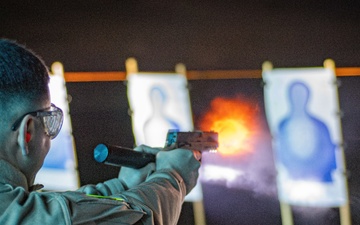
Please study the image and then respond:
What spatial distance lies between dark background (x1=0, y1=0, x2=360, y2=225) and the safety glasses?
4.85 feet

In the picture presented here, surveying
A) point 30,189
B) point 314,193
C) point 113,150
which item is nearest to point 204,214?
point 314,193

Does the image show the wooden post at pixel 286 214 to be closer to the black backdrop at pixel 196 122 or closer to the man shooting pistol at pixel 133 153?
the black backdrop at pixel 196 122

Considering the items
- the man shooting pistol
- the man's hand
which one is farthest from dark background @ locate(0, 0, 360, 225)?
the man's hand

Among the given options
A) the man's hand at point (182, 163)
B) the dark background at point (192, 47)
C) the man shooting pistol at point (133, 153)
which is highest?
the dark background at point (192, 47)

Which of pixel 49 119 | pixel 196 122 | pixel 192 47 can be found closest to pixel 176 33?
pixel 192 47

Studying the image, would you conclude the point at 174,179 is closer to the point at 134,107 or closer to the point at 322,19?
the point at 134,107

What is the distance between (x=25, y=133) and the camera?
0.85 meters

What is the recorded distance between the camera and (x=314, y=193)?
2.42 m

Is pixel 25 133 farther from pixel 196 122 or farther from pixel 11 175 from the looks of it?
pixel 196 122

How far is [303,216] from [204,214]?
0.49 m

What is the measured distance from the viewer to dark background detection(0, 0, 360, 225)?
242 centimetres

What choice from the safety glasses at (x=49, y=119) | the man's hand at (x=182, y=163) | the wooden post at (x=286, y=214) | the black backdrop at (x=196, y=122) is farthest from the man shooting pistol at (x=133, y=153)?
the wooden post at (x=286, y=214)

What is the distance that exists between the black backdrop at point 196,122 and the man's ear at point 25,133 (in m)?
1.55

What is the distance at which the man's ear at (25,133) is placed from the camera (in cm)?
84
